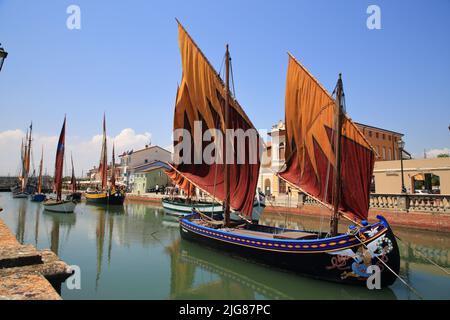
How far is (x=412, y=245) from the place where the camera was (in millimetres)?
15695

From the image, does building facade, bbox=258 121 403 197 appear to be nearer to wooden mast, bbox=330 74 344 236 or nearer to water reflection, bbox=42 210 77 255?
water reflection, bbox=42 210 77 255

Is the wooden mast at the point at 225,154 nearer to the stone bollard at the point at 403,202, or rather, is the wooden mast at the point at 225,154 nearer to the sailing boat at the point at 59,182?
the stone bollard at the point at 403,202

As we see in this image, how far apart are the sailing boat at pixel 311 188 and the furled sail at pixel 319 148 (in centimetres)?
4

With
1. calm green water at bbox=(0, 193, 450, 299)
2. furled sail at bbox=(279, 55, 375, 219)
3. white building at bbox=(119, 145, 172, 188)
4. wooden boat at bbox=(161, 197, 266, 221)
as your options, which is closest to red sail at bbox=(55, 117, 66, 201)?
wooden boat at bbox=(161, 197, 266, 221)

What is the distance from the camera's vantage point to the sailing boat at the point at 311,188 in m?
8.93

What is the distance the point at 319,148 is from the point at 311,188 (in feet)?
5.88

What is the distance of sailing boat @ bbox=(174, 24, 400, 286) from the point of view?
29.3 feet

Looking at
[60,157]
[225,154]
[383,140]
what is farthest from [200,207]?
[383,140]

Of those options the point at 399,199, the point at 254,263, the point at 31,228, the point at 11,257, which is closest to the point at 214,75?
the point at 254,263

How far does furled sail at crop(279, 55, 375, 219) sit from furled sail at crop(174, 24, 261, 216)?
2.37 m

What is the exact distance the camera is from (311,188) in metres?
12.7

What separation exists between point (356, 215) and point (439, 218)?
11577 mm
